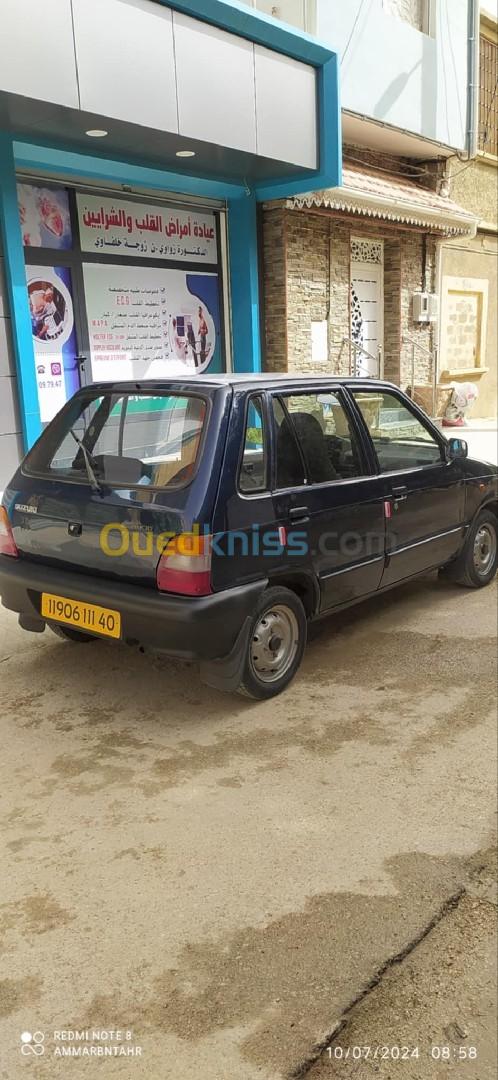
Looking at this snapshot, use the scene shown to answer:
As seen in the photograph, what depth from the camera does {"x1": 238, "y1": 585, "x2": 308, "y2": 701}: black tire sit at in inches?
159

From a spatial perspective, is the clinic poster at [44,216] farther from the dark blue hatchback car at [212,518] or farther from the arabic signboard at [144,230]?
the dark blue hatchback car at [212,518]

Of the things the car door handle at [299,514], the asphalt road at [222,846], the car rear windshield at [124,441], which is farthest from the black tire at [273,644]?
the car rear windshield at [124,441]

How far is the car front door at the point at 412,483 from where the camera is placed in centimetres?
493

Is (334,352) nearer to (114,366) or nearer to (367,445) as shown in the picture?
(114,366)

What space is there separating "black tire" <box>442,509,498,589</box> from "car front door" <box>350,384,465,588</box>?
0.23m

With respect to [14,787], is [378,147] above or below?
above

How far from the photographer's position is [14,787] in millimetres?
3406

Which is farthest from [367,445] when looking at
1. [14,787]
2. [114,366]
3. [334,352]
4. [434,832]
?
[334,352]

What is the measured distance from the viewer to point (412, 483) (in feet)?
16.8

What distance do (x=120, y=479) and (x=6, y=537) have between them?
870mm

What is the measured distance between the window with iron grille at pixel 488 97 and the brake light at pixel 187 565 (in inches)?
674

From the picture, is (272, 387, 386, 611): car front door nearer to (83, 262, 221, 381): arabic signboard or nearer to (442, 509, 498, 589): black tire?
(442, 509, 498, 589): black tire

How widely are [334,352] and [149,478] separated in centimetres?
1057

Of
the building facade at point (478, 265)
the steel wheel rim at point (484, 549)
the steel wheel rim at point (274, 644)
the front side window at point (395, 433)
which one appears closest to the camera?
the steel wheel rim at point (274, 644)
